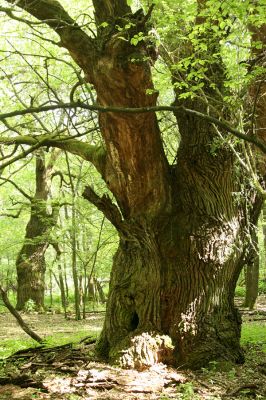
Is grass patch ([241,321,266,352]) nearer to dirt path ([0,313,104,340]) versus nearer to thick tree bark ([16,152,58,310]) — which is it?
dirt path ([0,313,104,340])

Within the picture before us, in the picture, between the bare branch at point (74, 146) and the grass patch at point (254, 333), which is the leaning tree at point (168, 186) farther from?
the grass patch at point (254, 333)

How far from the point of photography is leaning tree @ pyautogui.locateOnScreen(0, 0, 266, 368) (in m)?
4.98

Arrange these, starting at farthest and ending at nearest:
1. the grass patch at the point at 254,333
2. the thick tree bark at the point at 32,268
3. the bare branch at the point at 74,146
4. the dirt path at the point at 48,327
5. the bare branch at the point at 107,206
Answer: the thick tree bark at the point at 32,268 → the dirt path at the point at 48,327 → the grass patch at the point at 254,333 → the bare branch at the point at 74,146 → the bare branch at the point at 107,206

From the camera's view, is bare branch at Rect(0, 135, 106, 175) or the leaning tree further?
bare branch at Rect(0, 135, 106, 175)

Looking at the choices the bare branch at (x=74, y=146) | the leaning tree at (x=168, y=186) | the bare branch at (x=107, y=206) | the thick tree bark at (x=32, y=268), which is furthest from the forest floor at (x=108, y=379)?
the thick tree bark at (x=32, y=268)

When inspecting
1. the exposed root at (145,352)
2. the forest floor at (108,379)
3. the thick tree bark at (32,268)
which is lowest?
the forest floor at (108,379)

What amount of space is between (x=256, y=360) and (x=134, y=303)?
1.93 m

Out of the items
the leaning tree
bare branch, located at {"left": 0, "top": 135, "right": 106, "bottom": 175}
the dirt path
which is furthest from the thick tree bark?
the leaning tree

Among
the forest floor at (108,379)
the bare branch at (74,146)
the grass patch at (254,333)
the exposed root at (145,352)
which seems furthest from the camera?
the grass patch at (254,333)

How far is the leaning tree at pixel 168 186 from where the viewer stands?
4.98m

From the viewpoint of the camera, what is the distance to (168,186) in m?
5.81

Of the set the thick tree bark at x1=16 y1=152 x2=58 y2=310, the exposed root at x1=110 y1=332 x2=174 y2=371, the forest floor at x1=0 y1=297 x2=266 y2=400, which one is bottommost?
the forest floor at x1=0 y1=297 x2=266 y2=400

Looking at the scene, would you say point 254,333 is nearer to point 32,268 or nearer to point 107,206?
point 107,206

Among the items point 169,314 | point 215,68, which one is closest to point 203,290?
point 169,314
